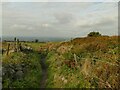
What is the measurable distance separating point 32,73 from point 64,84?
18.5ft

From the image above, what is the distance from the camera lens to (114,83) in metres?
15.5

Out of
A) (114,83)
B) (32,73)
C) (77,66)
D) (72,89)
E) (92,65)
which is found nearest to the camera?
(114,83)

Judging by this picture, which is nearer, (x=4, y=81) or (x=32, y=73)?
(x=4, y=81)

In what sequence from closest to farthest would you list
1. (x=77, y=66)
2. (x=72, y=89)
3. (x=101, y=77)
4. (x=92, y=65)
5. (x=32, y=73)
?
(x=101, y=77)
(x=72, y=89)
(x=92, y=65)
(x=77, y=66)
(x=32, y=73)

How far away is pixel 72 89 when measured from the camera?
18.2 meters

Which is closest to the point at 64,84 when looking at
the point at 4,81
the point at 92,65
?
the point at 92,65

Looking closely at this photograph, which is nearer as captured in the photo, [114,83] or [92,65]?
[114,83]

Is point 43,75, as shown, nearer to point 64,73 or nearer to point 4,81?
point 64,73

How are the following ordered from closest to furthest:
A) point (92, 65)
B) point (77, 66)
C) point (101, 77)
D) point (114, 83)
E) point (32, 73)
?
point (114, 83) < point (101, 77) < point (92, 65) < point (77, 66) < point (32, 73)

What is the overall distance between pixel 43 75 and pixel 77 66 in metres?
4.96

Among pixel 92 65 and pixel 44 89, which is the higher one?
pixel 92 65

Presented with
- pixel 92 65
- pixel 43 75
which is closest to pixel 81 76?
pixel 92 65

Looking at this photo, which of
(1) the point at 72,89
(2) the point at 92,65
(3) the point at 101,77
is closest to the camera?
(3) the point at 101,77

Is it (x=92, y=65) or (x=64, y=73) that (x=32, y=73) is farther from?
(x=92, y=65)
